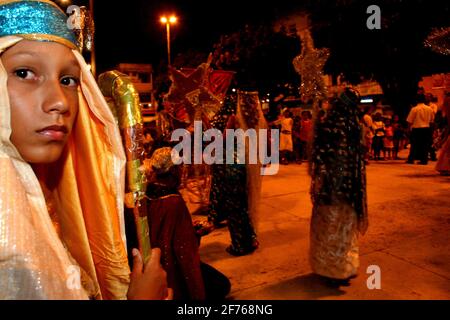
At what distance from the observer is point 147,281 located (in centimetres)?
113

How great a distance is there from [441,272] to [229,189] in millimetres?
2420

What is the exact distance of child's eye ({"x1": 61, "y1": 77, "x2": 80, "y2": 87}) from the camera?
114cm

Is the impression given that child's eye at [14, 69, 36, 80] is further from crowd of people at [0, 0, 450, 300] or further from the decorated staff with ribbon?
the decorated staff with ribbon

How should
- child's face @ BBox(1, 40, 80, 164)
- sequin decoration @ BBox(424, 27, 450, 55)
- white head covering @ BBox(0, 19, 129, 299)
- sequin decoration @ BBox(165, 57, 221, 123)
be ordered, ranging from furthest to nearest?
sequin decoration @ BBox(165, 57, 221, 123)
sequin decoration @ BBox(424, 27, 450, 55)
white head covering @ BBox(0, 19, 129, 299)
child's face @ BBox(1, 40, 80, 164)

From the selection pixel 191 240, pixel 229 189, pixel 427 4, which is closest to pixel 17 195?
pixel 191 240

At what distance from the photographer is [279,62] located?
2248 cm

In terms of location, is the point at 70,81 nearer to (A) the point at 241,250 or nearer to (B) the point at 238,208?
(B) the point at 238,208

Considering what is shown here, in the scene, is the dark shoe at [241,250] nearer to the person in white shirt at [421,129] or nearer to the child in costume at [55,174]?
the child in costume at [55,174]

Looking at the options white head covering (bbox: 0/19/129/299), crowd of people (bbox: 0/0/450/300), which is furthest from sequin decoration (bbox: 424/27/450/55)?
white head covering (bbox: 0/19/129/299)

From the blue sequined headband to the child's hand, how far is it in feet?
2.30

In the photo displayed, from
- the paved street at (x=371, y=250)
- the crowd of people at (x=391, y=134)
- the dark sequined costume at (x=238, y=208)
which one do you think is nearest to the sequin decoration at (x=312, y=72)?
the dark sequined costume at (x=238, y=208)

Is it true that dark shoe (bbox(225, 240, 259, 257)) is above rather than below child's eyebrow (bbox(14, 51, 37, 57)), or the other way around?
below

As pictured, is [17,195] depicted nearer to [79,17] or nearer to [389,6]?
[79,17]

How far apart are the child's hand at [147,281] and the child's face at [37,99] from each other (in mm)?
425
